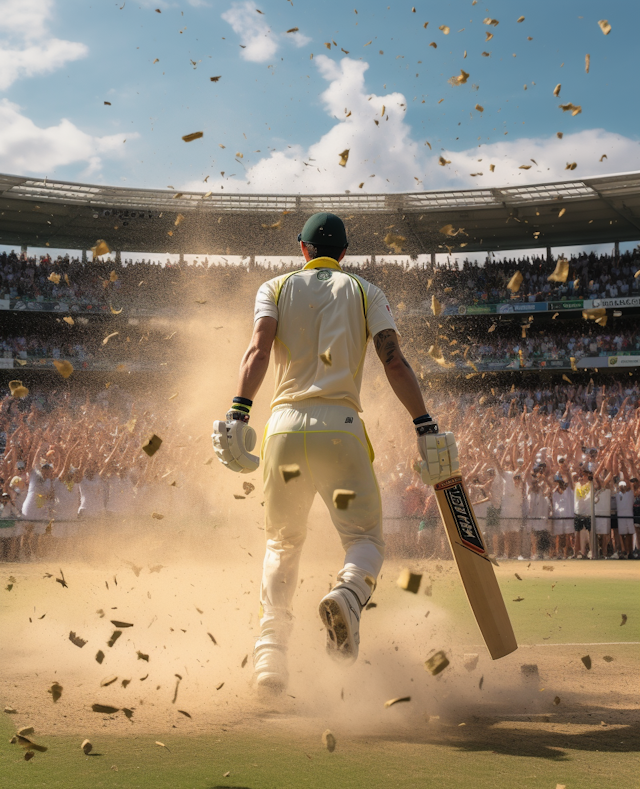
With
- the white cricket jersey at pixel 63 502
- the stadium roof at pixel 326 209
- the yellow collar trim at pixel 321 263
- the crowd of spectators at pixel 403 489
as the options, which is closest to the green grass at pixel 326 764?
the yellow collar trim at pixel 321 263

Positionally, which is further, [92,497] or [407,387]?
[92,497]

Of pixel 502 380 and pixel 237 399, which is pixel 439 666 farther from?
pixel 502 380

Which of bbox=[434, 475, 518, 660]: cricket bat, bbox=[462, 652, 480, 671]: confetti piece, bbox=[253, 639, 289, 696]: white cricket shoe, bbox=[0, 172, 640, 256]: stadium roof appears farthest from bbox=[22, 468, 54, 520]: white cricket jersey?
bbox=[0, 172, 640, 256]: stadium roof

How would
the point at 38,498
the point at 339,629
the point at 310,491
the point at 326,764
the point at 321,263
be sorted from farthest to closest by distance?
the point at 38,498
the point at 321,263
the point at 310,491
the point at 339,629
the point at 326,764

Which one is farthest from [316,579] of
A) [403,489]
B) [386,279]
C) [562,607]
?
[386,279]

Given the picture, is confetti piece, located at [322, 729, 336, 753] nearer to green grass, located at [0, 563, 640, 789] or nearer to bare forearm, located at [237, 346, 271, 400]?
green grass, located at [0, 563, 640, 789]

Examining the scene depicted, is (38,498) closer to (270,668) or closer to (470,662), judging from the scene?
(470,662)

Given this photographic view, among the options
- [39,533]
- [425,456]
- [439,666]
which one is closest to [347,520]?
[425,456]
